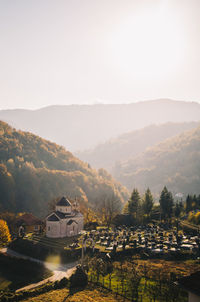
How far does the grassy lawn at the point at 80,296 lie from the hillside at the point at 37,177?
65.6 metres

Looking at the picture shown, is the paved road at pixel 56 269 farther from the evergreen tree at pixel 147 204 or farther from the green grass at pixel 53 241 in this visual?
the evergreen tree at pixel 147 204

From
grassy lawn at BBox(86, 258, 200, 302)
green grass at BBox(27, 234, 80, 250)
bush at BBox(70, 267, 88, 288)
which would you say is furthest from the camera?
green grass at BBox(27, 234, 80, 250)

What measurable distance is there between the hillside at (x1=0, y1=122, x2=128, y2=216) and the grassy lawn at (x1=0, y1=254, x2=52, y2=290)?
54117mm

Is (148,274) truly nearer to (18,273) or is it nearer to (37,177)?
(18,273)

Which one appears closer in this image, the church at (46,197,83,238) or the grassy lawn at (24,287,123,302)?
the grassy lawn at (24,287,123,302)

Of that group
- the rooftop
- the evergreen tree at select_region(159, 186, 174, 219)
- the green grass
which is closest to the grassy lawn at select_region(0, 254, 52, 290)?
the green grass

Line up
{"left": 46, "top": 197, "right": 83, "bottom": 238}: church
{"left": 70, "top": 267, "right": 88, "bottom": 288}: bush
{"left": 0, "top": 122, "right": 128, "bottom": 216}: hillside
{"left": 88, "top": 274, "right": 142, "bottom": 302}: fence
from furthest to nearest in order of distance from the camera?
{"left": 0, "top": 122, "right": 128, "bottom": 216}: hillside → {"left": 46, "top": 197, "right": 83, "bottom": 238}: church → {"left": 70, "top": 267, "right": 88, "bottom": 288}: bush → {"left": 88, "top": 274, "right": 142, "bottom": 302}: fence

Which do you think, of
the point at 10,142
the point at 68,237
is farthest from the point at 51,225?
the point at 10,142

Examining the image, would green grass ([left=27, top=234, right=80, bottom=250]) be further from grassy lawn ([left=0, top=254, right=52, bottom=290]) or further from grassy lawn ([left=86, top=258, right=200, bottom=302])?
grassy lawn ([left=86, top=258, right=200, bottom=302])

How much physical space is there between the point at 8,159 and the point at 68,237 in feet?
270

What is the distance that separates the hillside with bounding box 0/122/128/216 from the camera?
337ft

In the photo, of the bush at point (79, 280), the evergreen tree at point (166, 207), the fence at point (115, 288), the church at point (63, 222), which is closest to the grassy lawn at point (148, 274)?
the fence at point (115, 288)

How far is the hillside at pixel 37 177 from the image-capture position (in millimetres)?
102812

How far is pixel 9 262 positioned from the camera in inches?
1561
